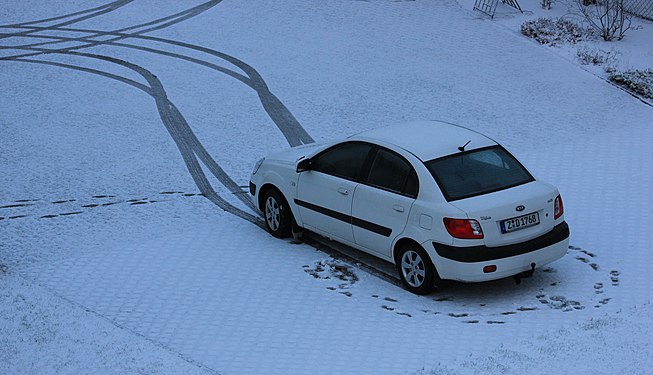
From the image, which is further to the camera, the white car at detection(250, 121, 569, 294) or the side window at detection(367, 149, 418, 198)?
the side window at detection(367, 149, 418, 198)

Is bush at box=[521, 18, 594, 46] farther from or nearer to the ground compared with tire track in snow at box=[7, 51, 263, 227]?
farther from the ground

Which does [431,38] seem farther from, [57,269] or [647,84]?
[57,269]

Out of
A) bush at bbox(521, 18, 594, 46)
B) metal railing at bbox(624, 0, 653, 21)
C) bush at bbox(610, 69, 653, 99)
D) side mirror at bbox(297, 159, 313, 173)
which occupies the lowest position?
side mirror at bbox(297, 159, 313, 173)

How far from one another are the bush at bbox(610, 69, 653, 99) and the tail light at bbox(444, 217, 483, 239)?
26.7 feet

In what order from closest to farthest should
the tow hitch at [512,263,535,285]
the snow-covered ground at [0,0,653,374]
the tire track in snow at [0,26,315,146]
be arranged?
the snow-covered ground at [0,0,653,374] < the tow hitch at [512,263,535,285] < the tire track in snow at [0,26,315,146]

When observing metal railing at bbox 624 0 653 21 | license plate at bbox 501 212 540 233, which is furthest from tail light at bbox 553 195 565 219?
metal railing at bbox 624 0 653 21

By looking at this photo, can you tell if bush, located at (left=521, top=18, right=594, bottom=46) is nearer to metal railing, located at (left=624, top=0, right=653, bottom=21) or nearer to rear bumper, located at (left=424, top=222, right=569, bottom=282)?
metal railing, located at (left=624, top=0, right=653, bottom=21)

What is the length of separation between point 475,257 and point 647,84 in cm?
847

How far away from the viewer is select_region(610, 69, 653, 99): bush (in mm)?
15193

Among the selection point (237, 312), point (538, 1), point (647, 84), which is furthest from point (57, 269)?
point (538, 1)

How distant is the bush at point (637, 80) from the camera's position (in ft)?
49.8

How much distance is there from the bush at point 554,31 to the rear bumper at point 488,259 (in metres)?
10.2

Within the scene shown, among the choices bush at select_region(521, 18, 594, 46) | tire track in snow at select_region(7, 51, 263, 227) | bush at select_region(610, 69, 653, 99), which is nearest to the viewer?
tire track in snow at select_region(7, 51, 263, 227)

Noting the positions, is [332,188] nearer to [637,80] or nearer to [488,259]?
[488,259]
